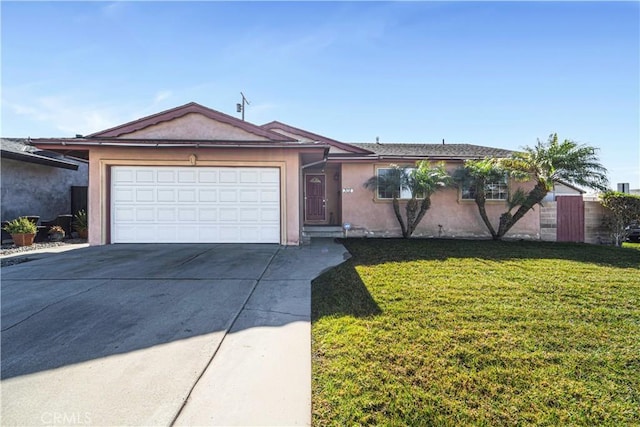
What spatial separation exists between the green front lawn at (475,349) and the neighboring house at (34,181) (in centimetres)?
1253

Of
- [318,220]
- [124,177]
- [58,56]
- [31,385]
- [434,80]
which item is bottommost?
[31,385]

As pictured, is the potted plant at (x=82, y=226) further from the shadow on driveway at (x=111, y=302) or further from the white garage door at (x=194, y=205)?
the shadow on driveway at (x=111, y=302)

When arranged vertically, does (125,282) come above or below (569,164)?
below

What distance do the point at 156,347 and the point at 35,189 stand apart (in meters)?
13.4

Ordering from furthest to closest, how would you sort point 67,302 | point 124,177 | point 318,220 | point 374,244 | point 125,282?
point 318,220 → point 374,244 → point 124,177 → point 125,282 → point 67,302

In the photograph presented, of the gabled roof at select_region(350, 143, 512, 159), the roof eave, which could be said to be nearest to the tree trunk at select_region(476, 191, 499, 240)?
the gabled roof at select_region(350, 143, 512, 159)

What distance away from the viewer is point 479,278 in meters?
5.67

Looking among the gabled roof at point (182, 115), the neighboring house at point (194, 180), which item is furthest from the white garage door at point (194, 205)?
the gabled roof at point (182, 115)

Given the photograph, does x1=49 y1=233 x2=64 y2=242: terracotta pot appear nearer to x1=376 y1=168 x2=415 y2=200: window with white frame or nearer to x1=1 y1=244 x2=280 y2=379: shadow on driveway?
x1=1 y1=244 x2=280 y2=379: shadow on driveway

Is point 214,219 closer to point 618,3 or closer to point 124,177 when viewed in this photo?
point 124,177

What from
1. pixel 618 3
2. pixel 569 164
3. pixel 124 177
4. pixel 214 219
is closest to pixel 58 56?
pixel 124 177

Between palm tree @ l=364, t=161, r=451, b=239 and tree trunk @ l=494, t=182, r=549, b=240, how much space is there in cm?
272

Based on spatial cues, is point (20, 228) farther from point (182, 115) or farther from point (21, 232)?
point (182, 115)

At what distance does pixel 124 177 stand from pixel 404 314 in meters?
9.59
